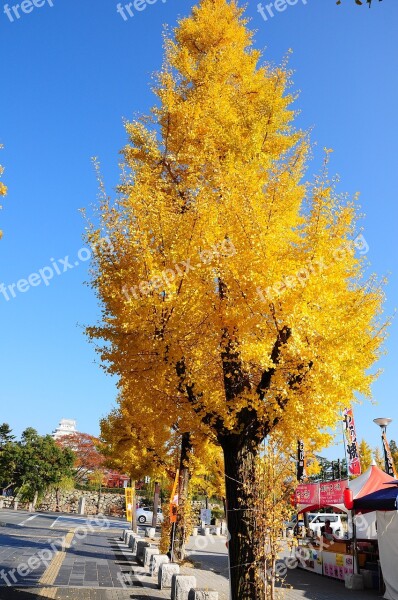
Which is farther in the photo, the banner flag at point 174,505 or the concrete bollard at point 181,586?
the banner flag at point 174,505

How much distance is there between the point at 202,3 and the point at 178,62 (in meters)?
2.97

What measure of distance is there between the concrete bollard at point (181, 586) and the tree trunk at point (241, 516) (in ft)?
9.24

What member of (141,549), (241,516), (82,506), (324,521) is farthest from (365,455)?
(241,516)

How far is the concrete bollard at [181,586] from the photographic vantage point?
8.95 metres

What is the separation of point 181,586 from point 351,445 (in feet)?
27.8

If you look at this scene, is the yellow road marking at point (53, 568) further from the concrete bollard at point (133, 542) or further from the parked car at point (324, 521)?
the parked car at point (324, 521)

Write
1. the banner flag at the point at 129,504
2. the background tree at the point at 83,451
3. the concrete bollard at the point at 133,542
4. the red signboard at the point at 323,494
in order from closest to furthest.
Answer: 1. the red signboard at the point at 323,494
2. the concrete bollard at the point at 133,542
3. the banner flag at the point at 129,504
4. the background tree at the point at 83,451

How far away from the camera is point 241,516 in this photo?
22.6 ft

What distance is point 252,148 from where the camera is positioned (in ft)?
29.5

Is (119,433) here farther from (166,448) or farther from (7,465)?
(7,465)

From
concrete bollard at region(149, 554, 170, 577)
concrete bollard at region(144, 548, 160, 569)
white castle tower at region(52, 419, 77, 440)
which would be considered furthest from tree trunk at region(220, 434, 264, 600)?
white castle tower at region(52, 419, 77, 440)

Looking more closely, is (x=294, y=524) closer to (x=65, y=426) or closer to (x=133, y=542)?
(x=133, y=542)

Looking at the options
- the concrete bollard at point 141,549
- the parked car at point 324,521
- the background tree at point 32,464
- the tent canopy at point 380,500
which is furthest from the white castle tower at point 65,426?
the tent canopy at point 380,500

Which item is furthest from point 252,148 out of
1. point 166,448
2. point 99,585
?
point 166,448
